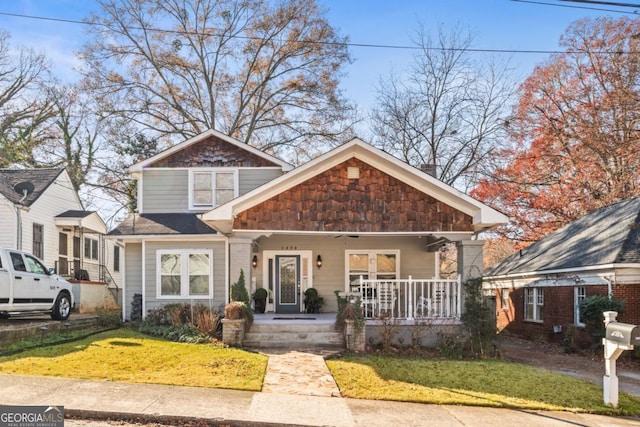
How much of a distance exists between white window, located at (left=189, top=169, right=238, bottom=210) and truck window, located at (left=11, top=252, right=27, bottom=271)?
231 inches

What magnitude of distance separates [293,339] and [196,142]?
27.5 ft

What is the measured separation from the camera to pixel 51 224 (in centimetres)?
2116

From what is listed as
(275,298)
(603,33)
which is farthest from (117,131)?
(603,33)

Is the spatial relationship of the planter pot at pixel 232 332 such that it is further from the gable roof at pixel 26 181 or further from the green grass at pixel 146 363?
the gable roof at pixel 26 181

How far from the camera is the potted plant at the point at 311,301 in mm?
17172

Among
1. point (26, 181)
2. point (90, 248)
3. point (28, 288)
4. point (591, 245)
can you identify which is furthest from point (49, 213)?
point (591, 245)

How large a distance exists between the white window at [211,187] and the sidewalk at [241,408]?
9746 mm

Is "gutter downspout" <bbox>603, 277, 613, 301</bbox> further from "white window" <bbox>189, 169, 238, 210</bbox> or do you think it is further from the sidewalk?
"white window" <bbox>189, 169, 238, 210</bbox>

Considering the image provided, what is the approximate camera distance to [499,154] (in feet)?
90.4

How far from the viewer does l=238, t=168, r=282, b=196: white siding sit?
1770cm

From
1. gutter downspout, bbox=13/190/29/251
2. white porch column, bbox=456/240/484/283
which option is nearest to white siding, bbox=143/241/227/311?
gutter downspout, bbox=13/190/29/251

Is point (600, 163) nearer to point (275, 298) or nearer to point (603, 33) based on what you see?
point (603, 33)

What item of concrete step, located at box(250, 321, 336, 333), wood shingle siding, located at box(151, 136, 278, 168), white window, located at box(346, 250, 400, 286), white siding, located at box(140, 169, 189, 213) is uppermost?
wood shingle siding, located at box(151, 136, 278, 168)

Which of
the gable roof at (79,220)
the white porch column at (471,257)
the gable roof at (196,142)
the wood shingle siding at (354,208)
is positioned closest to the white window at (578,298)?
the white porch column at (471,257)
